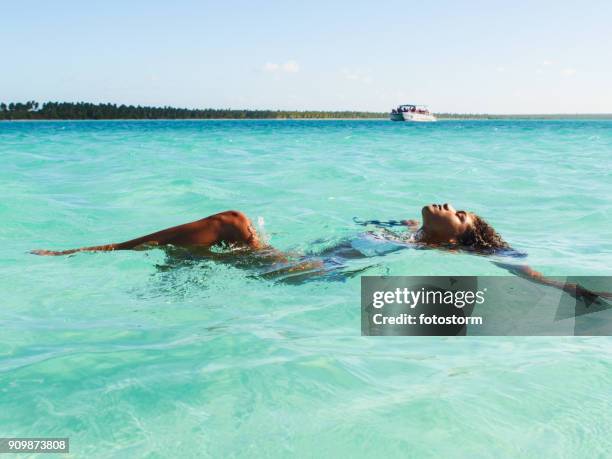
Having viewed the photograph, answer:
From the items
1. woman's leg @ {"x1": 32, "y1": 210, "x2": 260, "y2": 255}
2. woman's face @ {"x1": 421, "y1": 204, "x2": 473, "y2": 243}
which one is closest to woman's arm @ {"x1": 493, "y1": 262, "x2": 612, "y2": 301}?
woman's face @ {"x1": 421, "y1": 204, "x2": 473, "y2": 243}

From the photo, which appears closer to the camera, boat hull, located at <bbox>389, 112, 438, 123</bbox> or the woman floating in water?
the woman floating in water

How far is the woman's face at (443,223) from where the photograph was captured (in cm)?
582

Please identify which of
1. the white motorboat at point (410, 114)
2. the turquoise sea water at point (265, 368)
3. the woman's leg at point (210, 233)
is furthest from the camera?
the white motorboat at point (410, 114)

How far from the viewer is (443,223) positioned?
19.2 feet

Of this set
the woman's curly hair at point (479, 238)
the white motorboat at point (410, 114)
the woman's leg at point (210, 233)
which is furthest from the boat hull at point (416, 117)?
the woman's leg at point (210, 233)

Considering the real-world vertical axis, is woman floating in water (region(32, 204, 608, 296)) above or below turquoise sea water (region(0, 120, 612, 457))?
above

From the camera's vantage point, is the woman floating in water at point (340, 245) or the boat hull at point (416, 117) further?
the boat hull at point (416, 117)

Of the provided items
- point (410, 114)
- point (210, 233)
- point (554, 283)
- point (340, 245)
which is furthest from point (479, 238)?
point (410, 114)

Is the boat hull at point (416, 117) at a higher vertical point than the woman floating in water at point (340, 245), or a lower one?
higher

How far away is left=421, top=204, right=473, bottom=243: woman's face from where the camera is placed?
5.82 metres

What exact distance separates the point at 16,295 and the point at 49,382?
196 cm

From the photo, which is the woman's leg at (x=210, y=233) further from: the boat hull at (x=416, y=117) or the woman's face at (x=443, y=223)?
the boat hull at (x=416, y=117)

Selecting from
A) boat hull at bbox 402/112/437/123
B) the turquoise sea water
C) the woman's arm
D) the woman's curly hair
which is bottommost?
the turquoise sea water

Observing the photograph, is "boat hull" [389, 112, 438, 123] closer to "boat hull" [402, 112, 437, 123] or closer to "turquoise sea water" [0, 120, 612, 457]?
"boat hull" [402, 112, 437, 123]
